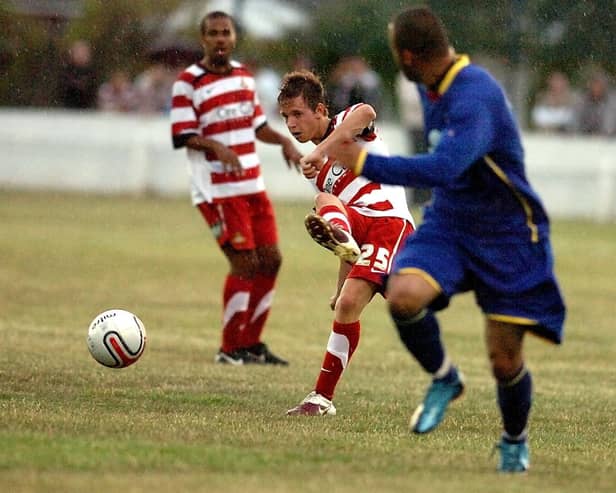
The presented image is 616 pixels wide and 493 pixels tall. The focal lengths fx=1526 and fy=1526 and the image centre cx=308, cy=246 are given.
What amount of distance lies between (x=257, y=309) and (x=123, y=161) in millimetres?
16342

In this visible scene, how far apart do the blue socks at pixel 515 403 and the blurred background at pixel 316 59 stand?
1539 centimetres

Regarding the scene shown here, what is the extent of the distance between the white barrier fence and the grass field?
6755mm

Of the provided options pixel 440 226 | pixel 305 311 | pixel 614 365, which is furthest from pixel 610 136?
pixel 440 226

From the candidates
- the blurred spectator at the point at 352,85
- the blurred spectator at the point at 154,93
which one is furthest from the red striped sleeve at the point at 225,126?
the blurred spectator at the point at 154,93

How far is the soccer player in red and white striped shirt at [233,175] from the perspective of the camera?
36.5ft

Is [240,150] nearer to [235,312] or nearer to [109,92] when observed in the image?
[235,312]

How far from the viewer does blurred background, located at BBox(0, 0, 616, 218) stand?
2500 cm

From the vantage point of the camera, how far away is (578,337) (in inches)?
536

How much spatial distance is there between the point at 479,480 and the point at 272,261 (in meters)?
5.22

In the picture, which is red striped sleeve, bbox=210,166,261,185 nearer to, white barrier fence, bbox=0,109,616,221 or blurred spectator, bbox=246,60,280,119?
white barrier fence, bbox=0,109,616,221

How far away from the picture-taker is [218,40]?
10930 millimetres

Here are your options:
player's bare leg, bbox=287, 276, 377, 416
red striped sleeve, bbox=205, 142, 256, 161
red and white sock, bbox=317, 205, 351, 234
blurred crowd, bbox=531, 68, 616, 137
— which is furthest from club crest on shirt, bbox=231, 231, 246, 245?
blurred crowd, bbox=531, 68, 616, 137

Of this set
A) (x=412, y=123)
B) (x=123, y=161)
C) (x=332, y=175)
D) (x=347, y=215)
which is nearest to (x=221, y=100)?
(x=332, y=175)

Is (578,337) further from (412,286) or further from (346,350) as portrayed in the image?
(412,286)
